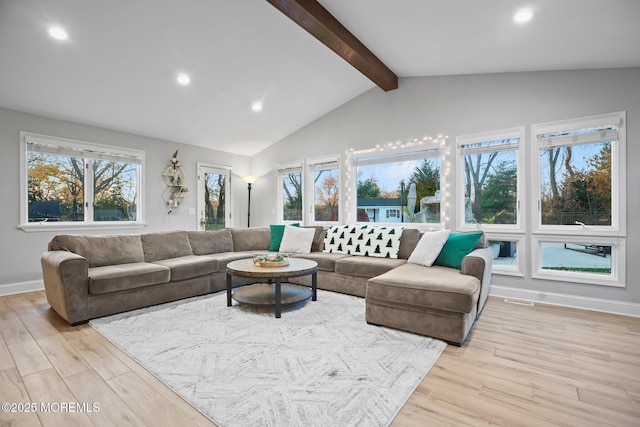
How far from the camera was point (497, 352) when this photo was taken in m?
2.28

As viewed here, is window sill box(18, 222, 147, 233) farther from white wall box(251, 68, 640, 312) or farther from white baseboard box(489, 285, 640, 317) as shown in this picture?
white baseboard box(489, 285, 640, 317)

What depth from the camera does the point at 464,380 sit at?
6.21 feet

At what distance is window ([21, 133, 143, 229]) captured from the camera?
4039mm

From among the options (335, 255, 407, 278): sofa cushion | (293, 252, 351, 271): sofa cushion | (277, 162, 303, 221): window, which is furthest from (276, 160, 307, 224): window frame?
(335, 255, 407, 278): sofa cushion

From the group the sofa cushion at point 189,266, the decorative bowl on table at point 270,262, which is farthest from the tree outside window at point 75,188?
the decorative bowl on table at point 270,262

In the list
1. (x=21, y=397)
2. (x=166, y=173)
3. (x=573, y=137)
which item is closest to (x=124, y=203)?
(x=166, y=173)

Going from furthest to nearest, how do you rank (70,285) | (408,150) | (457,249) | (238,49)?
Result: 1. (408,150)
2. (238,49)
3. (457,249)
4. (70,285)

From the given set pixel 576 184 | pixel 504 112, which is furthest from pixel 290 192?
pixel 576 184

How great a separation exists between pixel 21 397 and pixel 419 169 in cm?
459

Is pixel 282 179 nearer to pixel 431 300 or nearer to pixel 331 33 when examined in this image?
pixel 331 33

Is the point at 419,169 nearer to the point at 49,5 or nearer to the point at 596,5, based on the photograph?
the point at 596,5

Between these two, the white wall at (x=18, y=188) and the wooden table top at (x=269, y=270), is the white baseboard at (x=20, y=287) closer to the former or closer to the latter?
the white wall at (x=18, y=188)

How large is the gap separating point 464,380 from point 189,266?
9.83 feet

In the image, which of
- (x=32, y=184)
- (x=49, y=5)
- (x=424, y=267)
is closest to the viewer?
(x=49, y=5)
